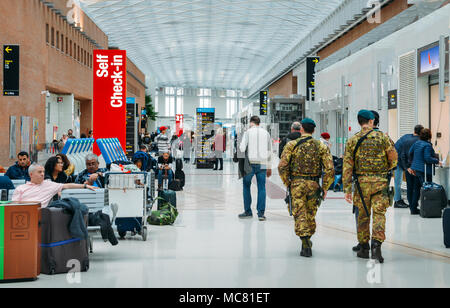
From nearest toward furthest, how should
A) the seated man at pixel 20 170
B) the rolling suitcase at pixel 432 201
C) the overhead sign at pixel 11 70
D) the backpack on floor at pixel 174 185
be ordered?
the seated man at pixel 20 170 → the rolling suitcase at pixel 432 201 → the backpack on floor at pixel 174 185 → the overhead sign at pixel 11 70

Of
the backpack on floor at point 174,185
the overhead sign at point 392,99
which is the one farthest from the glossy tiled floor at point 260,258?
the overhead sign at point 392,99

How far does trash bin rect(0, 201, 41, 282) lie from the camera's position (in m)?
5.40

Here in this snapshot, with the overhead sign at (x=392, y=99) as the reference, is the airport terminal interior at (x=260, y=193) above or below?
below

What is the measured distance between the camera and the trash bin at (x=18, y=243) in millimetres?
5402

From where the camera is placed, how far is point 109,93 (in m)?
13.6

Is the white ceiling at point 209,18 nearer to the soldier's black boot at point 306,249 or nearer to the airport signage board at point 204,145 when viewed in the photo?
the airport signage board at point 204,145

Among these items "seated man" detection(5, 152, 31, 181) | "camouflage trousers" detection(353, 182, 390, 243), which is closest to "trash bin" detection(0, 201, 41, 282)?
"camouflage trousers" detection(353, 182, 390, 243)

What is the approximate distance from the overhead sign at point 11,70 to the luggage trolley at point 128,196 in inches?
550

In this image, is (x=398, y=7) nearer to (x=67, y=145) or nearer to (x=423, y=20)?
(x=423, y=20)

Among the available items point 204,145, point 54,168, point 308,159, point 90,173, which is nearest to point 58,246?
point 54,168

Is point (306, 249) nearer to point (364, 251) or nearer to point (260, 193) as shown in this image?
point (364, 251)

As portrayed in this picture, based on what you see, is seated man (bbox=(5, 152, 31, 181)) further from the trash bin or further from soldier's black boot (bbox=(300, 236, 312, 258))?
soldier's black boot (bbox=(300, 236, 312, 258))

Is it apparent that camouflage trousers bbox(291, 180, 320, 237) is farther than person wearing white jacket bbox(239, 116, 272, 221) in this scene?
No

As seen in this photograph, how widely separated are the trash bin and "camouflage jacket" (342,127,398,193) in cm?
331
